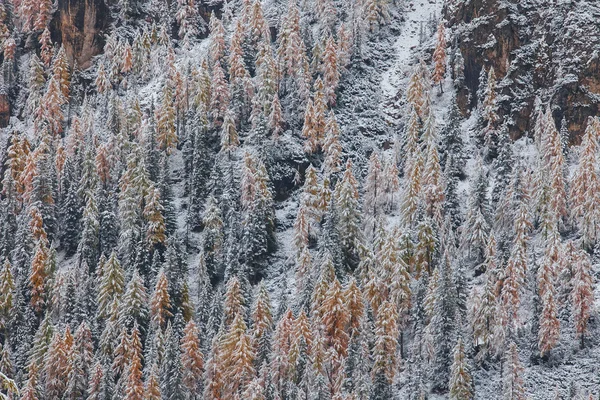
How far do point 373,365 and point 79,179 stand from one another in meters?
52.4

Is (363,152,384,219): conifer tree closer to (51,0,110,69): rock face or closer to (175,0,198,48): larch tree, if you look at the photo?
(175,0,198,48): larch tree

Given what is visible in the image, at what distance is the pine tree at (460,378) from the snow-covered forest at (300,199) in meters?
0.20

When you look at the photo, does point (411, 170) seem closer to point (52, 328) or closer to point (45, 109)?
point (52, 328)

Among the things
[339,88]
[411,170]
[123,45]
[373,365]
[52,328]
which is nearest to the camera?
[373,365]

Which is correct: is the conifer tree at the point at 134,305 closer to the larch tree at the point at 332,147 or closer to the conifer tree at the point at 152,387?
the conifer tree at the point at 152,387

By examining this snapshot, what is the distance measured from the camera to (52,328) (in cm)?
7925

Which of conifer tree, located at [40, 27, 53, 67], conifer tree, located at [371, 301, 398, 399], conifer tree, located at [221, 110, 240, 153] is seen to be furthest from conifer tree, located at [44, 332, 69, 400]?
conifer tree, located at [40, 27, 53, 67]

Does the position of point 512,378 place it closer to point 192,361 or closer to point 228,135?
point 192,361

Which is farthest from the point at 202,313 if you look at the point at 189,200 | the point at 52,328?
the point at 189,200

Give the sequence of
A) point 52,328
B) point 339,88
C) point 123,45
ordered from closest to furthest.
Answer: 1. point 52,328
2. point 339,88
3. point 123,45

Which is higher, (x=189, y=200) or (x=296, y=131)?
(x=296, y=131)

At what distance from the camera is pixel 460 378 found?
227ft

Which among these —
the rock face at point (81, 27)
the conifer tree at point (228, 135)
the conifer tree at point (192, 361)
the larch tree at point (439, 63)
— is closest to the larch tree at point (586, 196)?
the larch tree at point (439, 63)

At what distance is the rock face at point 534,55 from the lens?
112 metres
